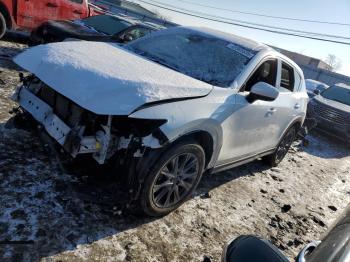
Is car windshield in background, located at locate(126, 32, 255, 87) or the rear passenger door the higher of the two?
car windshield in background, located at locate(126, 32, 255, 87)

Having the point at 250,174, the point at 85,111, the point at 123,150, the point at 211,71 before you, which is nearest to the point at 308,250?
the point at 123,150

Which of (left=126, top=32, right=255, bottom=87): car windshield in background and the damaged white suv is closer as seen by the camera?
the damaged white suv

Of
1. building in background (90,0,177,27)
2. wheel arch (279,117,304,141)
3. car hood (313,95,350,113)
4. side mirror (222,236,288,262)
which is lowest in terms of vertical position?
building in background (90,0,177,27)

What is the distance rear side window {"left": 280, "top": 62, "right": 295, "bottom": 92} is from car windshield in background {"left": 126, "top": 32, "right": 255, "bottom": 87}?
996 millimetres

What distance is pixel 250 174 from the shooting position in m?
5.91

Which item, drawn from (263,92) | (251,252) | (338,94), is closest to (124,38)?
(263,92)

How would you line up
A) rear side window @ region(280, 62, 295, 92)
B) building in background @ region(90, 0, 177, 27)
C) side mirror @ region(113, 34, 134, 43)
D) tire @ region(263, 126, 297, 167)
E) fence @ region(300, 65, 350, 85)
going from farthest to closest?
fence @ region(300, 65, 350, 85)
building in background @ region(90, 0, 177, 27)
side mirror @ region(113, 34, 134, 43)
tire @ region(263, 126, 297, 167)
rear side window @ region(280, 62, 295, 92)

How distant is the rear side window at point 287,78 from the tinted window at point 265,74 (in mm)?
325

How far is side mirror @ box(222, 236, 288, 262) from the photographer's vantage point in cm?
181

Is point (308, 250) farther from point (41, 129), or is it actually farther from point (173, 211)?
point (41, 129)

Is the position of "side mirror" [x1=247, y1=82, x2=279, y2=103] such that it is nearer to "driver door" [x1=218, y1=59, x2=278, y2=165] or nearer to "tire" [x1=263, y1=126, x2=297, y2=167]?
"driver door" [x1=218, y1=59, x2=278, y2=165]

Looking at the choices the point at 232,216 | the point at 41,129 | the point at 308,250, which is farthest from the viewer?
A: the point at 232,216

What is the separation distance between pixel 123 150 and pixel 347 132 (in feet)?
28.6

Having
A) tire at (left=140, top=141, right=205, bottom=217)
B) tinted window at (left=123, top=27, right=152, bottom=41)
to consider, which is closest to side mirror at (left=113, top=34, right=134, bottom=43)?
tinted window at (left=123, top=27, right=152, bottom=41)
